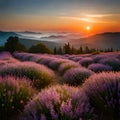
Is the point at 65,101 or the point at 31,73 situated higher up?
the point at 65,101

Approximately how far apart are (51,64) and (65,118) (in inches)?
591

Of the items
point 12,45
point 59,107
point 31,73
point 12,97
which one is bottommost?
point 12,45

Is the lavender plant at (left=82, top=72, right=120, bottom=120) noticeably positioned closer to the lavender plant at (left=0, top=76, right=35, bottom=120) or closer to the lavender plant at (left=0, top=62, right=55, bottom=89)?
the lavender plant at (left=0, top=76, right=35, bottom=120)

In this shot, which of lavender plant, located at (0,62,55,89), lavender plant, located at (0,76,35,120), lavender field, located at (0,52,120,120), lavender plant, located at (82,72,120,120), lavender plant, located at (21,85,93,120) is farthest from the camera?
lavender plant, located at (0,62,55,89)

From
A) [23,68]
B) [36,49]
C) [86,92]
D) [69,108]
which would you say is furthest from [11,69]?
[36,49]

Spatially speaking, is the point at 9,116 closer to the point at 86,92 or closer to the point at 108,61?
the point at 86,92

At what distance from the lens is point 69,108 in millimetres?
4340

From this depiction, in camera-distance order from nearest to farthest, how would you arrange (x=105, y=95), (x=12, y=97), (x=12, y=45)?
1. (x=105, y=95)
2. (x=12, y=97)
3. (x=12, y=45)

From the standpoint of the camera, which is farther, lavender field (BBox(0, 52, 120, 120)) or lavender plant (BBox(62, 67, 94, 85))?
lavender plant (BBox(62, 67, 94, 85))

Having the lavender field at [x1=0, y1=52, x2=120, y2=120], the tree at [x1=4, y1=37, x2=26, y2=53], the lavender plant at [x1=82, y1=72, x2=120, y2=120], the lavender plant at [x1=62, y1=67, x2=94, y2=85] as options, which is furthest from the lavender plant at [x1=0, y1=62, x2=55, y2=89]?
the tree at [x1=4, y1=37, x2=26, y2=53]

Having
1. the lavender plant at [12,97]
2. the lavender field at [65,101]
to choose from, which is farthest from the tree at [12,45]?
the lavender field at [65,101]

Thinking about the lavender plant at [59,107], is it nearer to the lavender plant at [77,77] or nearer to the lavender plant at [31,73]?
the lavender plant at [31,73]

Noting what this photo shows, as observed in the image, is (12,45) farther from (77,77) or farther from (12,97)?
(12,97)

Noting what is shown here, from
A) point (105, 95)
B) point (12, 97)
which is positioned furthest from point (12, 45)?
point (105, 95)
